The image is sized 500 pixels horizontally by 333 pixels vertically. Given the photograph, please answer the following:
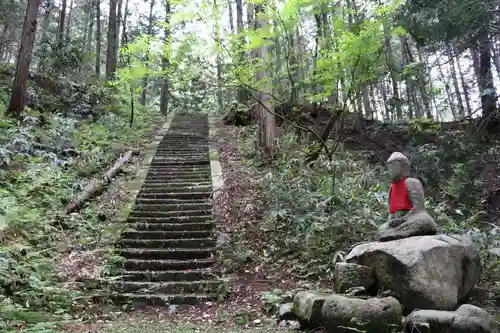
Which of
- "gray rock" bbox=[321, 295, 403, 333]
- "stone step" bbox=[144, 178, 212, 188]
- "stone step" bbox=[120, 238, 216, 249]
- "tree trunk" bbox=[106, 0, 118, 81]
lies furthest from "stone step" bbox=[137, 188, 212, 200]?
"tree trunk" bbox=[106, 0, 118, 81]

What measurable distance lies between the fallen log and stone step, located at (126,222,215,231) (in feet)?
4.08

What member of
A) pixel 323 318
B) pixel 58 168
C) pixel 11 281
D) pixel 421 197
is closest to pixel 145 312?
pixel 11 281

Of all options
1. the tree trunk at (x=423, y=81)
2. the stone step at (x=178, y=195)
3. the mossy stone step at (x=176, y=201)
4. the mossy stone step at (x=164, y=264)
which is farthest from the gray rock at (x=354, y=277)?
the tree trunk at (x=423, y=81)

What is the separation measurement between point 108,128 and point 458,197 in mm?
11916

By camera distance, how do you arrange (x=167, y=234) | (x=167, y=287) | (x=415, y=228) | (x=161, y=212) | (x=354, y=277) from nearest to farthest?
(x=354, y=277) < (x=415, y=228) < (x=167, y=287) < (x=167, y=234) < (x=161, y=212)

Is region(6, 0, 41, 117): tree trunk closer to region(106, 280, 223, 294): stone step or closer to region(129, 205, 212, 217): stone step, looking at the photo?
region(129, 205, 212, 217): stone step

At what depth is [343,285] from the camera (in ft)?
17.0

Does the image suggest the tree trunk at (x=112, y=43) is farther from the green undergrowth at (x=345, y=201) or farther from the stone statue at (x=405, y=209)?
the stone statue at (x=405, y=209)

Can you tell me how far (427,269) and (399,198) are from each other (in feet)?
4.06

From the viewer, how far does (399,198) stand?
18.7 feet

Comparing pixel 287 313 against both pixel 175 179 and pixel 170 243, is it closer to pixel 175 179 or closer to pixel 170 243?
pixel 170 243

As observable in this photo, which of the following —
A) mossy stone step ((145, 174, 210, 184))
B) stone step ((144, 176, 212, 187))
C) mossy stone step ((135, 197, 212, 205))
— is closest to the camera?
mossy stone step ((135, 197, 212, 205))

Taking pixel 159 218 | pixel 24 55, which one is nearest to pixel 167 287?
pixel 159 218

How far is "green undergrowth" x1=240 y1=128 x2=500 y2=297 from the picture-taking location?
6949mm
